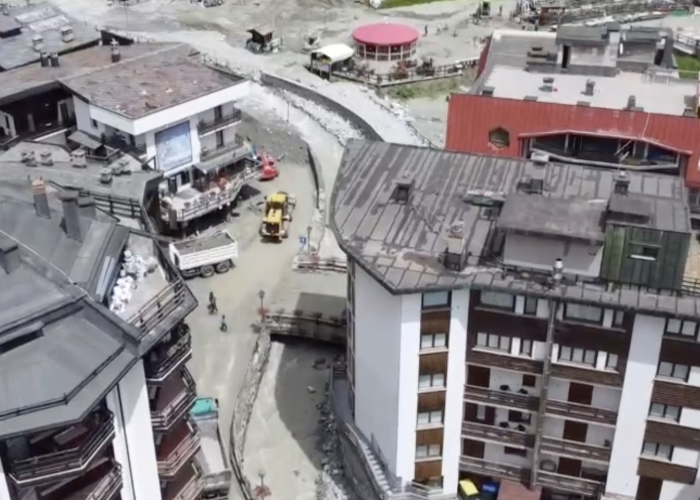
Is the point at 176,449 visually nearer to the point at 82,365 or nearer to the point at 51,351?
the point at 82,365

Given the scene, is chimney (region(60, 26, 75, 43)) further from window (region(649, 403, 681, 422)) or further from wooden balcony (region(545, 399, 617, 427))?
window (region(649, 403, 681, 422))

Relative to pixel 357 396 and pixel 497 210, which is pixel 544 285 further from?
pixel 357 396

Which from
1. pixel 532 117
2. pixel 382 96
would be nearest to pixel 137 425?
pixel 532 117

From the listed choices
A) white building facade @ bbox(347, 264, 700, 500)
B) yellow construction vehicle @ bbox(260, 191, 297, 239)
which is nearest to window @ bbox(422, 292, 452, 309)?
white building facade @ bbox(347, 264, 700, 500)

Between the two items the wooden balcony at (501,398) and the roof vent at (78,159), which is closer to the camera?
the wooden balcony at (501,398)

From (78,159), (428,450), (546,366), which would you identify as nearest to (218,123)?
(78,159)

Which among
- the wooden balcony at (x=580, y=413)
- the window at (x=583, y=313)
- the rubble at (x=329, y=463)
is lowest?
the rubble at (x=329, y=463)

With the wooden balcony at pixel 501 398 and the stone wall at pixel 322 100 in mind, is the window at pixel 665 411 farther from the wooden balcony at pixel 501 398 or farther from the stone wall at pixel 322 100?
Answer: the stone wall at pixel 322 100

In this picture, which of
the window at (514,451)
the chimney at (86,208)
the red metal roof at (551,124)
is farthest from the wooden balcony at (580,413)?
the chimney at (86,208)
